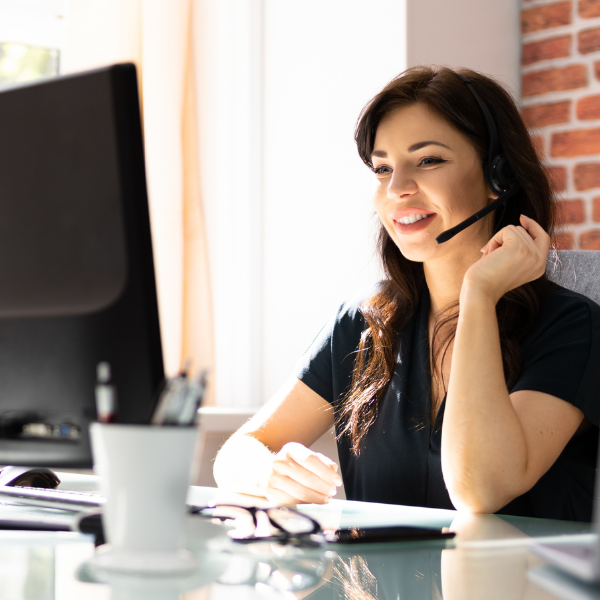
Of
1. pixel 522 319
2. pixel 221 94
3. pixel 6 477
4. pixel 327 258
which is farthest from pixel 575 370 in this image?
pixel 221 94

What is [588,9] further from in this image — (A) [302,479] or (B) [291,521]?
(B) [291,521]

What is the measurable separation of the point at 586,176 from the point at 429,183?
2.83 ft

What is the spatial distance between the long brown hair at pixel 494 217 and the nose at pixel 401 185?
0.13 m

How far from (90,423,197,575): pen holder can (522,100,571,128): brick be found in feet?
6.13

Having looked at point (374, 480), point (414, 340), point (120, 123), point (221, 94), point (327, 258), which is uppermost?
point (221, 94)

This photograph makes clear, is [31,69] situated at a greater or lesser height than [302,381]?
greater

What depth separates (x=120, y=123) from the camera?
58 centimetres

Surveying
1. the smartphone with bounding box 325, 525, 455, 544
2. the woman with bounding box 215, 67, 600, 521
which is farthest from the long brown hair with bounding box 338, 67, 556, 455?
the smartphone with bounding box 325, 525, 455, 544

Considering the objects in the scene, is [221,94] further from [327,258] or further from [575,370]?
[575,370]

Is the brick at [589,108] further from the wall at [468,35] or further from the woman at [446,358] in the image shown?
the woman at [446,358]

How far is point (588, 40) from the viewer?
2.08 metres

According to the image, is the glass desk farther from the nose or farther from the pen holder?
the nose

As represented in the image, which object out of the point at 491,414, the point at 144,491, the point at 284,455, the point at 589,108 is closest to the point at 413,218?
the point at 491,414

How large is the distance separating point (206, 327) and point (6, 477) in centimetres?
126
